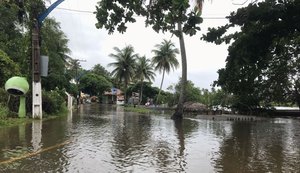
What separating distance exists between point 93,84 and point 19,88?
71.3 meters

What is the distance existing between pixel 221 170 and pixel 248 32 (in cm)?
681

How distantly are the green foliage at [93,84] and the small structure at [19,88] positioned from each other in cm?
6911

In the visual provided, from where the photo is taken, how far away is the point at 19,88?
18.8m

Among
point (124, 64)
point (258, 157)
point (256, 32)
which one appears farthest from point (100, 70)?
point (258, 157)

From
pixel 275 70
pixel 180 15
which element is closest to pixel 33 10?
pixel 180 15

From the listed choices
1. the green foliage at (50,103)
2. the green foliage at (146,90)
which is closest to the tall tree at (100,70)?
the green foliage at (146,90)

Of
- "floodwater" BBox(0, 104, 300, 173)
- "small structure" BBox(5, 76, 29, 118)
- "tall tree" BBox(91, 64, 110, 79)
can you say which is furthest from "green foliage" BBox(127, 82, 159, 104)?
"floodwater" BBox(0, 104, 300, 173)

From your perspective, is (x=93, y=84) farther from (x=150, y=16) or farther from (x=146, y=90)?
(x=150, y=16)

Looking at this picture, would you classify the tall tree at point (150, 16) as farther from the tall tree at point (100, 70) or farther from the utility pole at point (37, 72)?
the tall tree at point (100, 70)

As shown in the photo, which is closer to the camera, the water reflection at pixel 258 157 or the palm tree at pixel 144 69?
the water reflection at pixel 258 157

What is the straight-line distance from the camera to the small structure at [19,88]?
18672 millimetres

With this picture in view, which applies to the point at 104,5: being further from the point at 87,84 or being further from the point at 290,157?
the point at 87,84

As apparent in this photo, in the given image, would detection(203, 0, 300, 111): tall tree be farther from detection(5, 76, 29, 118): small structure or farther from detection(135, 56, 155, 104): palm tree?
detection(135, 56, 155, 104): palm tree

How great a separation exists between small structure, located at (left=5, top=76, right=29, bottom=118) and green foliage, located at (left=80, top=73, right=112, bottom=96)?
69109mm
